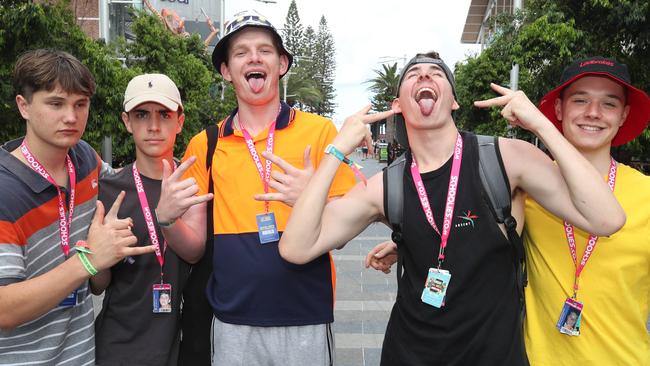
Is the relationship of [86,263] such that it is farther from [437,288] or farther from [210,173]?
[437,288]

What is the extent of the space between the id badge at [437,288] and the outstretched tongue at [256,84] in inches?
45.9

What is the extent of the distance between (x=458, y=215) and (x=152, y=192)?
5.14ft

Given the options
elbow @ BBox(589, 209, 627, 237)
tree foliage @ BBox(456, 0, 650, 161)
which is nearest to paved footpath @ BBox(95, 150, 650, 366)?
elbow @ BBox(589, 209, 627, 237)

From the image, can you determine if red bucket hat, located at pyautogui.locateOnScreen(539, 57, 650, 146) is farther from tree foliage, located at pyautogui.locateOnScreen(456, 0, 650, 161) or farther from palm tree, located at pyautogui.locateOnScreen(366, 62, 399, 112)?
palm tree, located at pyautogui.locateOnScreen(366, 62, 399, 112)

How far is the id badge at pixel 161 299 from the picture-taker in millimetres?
2551

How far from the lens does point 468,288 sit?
6.80 ft

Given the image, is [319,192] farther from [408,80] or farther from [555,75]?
[555,75]

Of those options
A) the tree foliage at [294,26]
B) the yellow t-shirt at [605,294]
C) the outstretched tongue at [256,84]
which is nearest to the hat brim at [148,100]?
the outstretched tongue at [256,84]

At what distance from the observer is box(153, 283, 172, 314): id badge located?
8.37ft

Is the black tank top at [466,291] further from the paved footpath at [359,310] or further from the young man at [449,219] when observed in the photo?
the paved footpath at [359,310]

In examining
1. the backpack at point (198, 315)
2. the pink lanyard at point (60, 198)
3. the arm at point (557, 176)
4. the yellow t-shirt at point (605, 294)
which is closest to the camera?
the arm at point (557, 176)

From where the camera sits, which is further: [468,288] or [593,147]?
[593,147]

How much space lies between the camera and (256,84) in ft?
8.18

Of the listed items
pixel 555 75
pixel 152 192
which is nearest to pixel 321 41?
pixel 555 75
